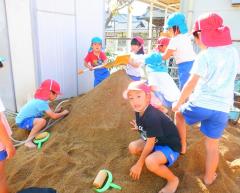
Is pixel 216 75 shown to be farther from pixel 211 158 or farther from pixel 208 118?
pixel 211 158

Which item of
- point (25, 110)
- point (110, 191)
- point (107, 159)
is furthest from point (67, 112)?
point (110, 191)

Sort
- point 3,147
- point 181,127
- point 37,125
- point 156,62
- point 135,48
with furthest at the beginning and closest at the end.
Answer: point 135,48
point 37,125
point 156,62
point 181,127
point 3,147

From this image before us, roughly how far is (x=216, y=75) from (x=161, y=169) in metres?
0.85

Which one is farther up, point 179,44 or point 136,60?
point 179,44

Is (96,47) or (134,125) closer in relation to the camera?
(134,125)

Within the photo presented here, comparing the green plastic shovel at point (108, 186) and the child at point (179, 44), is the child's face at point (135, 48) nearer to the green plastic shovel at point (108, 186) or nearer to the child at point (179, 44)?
the child at point (179, 44)

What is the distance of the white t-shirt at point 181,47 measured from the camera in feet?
10.2

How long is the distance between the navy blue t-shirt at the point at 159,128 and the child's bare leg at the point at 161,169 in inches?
5.3

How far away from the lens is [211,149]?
7.22 ft

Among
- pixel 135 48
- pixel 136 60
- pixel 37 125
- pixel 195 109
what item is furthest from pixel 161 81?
pixel 37 125

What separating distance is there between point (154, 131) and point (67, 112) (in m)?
1.64

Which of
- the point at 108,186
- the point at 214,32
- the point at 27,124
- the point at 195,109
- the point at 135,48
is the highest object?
the point at 214,32

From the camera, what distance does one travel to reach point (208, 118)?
213 cm

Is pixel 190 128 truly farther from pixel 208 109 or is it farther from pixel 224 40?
pixel 224 40
